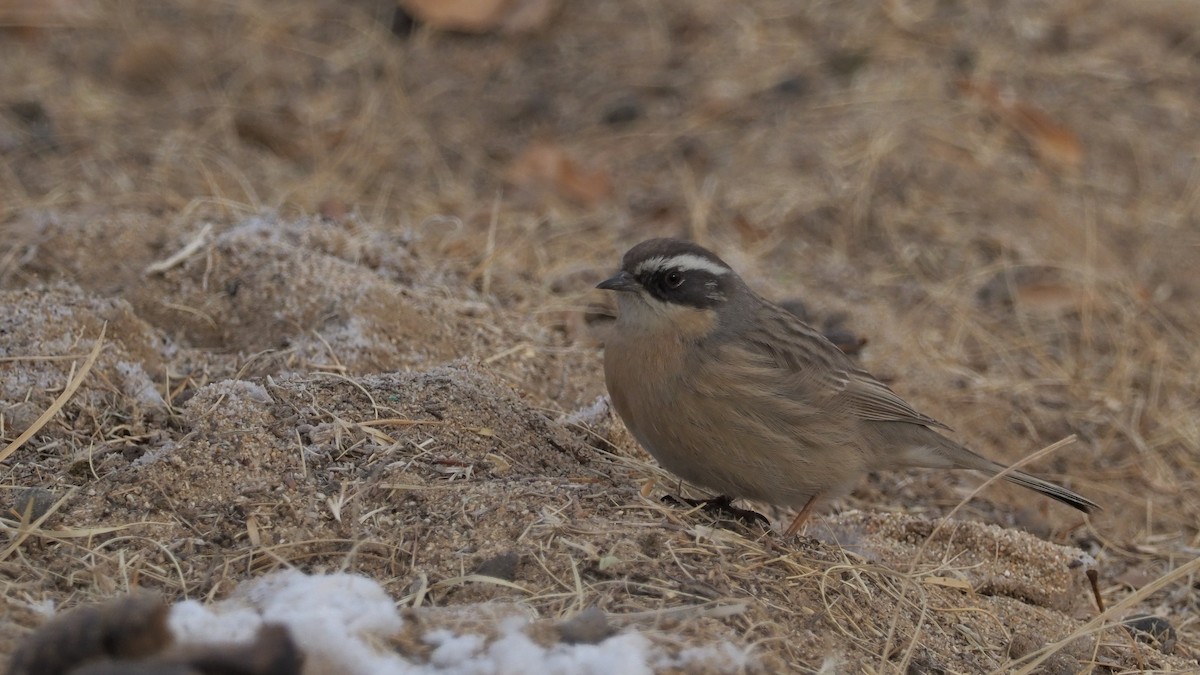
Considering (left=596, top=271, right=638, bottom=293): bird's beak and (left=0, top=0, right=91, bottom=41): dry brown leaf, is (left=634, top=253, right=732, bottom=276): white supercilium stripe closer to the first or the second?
(left=596, top=271, right=638, bottom=293): bird's beak

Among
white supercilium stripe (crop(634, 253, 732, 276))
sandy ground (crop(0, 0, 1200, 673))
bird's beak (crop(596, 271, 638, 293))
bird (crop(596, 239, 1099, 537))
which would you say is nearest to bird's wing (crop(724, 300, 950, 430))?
bird (crop(596, 239, 1099, 537))

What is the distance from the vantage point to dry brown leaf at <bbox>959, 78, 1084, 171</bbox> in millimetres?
10703

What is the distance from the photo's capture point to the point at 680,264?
229 inches

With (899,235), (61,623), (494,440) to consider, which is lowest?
(899,235)

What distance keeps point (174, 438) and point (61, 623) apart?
2.07 meters

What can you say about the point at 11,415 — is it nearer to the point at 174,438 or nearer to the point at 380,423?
the point at 174,438

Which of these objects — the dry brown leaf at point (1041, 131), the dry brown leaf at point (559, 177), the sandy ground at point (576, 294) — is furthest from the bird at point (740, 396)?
the dry brown leaf at point (1041, 131)

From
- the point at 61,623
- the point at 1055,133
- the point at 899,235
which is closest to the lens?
the point at 61,623

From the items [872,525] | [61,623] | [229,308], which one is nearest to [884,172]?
[872,525]

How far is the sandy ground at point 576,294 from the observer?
474 centimetres

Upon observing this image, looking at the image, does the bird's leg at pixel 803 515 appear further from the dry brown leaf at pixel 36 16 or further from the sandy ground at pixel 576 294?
the dry brown leaf at pixel 36 16

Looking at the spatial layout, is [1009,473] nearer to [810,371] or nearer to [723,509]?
[810,371]

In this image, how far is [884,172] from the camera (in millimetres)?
10172

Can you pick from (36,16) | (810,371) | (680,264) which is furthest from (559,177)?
(36,16)
